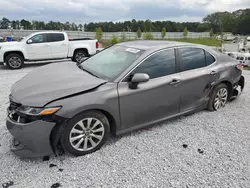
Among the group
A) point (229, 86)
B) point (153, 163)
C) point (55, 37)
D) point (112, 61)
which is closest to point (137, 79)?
point (112, 61)

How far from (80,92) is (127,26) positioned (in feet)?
194

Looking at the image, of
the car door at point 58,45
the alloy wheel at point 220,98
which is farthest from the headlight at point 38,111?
the car door at point 58,45

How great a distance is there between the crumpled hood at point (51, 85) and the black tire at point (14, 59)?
18.6ft

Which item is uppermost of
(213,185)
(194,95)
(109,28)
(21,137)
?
(109,28)

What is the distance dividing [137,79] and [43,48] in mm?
7105

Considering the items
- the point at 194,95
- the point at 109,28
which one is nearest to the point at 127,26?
the point at 109,28

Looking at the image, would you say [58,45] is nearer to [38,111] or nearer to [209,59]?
[209,59]

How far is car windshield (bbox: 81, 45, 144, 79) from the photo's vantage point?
2840 millimetres

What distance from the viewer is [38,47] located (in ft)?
27.1

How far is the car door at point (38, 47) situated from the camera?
815cm

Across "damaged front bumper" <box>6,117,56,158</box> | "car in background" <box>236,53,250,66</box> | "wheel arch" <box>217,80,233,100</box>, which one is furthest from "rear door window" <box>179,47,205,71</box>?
"car in background" <box>236,53,250,66</box>

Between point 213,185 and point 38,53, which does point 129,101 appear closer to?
point 213,185

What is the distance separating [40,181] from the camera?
2.12 metres

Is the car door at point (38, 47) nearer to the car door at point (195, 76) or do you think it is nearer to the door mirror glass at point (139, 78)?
the car door at point (195, 76)
